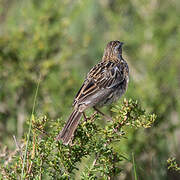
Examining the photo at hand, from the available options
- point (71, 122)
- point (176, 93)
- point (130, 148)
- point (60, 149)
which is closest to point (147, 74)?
point (176, 93)

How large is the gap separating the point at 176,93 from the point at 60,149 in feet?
16.8

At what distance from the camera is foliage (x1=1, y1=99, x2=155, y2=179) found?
3592 mm

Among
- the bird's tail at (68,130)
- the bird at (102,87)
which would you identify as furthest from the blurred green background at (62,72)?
the bird's tail at (68,130)

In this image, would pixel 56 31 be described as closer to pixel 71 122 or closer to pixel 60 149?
pixel 71 122

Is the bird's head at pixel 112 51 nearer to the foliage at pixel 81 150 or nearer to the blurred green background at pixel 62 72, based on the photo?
the blurred green background at pixel 62 72

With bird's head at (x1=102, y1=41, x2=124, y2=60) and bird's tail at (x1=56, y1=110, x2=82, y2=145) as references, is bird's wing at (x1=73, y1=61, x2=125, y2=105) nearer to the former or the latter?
bird's head at (x1=102, y1=41, x2=124, y2=60)

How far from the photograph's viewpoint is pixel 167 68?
9.00 m

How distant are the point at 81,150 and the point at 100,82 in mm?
1949

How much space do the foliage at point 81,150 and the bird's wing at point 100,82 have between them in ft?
4.02

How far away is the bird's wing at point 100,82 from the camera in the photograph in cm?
516

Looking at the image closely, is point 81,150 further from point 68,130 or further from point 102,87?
point 102,87

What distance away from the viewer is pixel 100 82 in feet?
18.2

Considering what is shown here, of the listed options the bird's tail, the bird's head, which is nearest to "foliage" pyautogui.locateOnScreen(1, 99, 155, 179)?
the bird's tail

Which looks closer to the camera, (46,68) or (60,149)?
(60,149)
